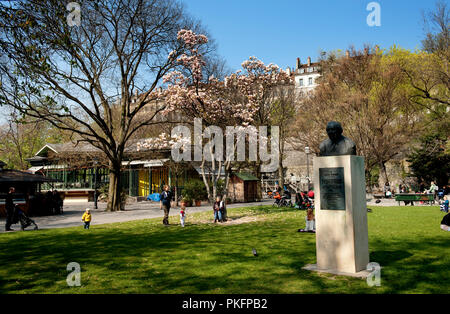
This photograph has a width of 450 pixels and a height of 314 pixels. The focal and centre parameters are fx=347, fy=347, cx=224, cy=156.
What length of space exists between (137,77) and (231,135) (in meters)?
11.7

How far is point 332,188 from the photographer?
23.8 feet

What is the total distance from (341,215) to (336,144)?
5.04 ft

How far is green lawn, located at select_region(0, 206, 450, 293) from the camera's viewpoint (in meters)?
6.08

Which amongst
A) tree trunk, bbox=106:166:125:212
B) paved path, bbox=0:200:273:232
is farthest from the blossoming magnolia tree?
tree trunk, bbox=106:166:125:212

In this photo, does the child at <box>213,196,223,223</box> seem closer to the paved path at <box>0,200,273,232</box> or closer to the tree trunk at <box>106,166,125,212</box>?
the paved path at <box>0,200,273,232</box>

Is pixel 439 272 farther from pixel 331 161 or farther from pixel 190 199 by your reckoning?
pixel 190 199

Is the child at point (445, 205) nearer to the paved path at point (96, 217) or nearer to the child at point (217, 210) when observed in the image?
the child at point (217, 210)

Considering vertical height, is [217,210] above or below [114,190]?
below

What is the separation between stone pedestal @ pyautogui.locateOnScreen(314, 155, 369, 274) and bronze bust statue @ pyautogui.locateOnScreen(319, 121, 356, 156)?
0.95 ft

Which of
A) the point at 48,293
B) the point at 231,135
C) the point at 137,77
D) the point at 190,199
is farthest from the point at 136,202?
the point at 48,293

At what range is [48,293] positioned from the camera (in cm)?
593

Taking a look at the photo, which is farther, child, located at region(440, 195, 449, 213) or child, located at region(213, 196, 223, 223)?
child, located at region(440, 195, 449, 213)

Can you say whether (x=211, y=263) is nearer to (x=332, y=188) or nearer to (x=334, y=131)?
(x=332, y=188)

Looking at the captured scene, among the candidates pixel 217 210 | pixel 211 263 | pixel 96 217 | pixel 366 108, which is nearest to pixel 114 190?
pixel 96 217
